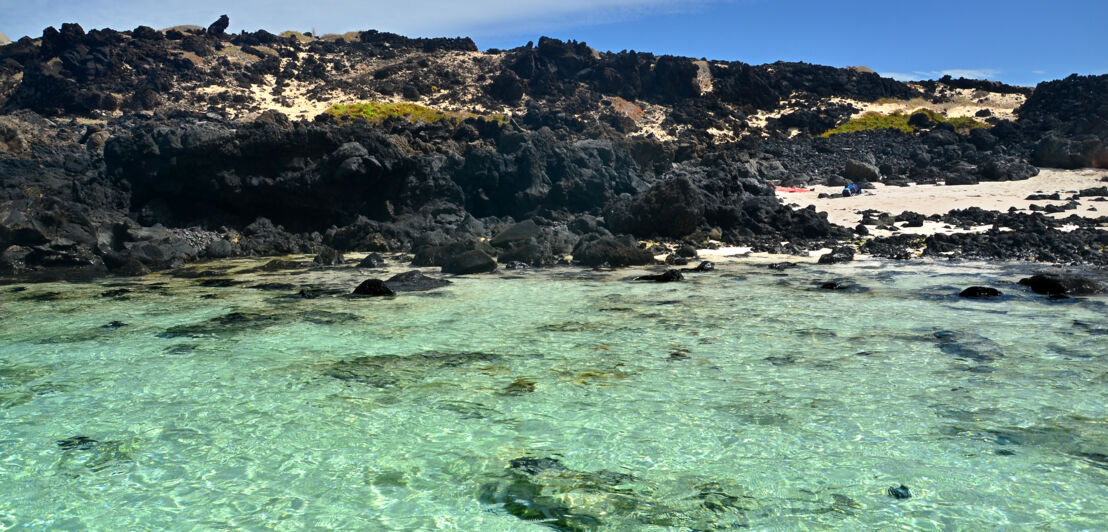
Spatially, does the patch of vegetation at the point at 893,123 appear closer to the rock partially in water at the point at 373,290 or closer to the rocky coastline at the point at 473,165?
the rocky coastline at the point at 473,165

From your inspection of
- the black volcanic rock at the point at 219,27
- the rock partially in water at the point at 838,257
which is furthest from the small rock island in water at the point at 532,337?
the black volcanic rock at the point at 219,27

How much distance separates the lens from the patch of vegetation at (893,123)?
46.5m

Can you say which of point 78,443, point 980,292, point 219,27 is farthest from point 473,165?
point 219,27

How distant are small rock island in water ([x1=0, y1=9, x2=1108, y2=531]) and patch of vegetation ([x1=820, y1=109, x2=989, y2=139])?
48.8ft

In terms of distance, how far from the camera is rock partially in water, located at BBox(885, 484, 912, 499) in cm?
436

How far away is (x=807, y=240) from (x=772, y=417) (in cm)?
1511

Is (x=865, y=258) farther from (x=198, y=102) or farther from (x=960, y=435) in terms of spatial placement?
(x=198, y=102)

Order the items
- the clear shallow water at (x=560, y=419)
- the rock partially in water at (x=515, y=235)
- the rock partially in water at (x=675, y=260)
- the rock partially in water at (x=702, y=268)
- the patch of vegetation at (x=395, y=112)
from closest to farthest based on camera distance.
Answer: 1. the clear shallow water at (x=560, y=419)
2. the rock partially in water at (x=702, y=268)
3. the rock partially in water at (x=675, y=260)
4. the rock partially in water at (x=515, y=235)
5. the patch of vegetation at (x=395, y=112)

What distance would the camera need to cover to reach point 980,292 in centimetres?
1134

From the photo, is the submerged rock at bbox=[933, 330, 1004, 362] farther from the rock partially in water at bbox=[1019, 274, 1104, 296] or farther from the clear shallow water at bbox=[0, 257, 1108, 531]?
the rock partially in water at bbox=[1019, 274, 1104, 296]

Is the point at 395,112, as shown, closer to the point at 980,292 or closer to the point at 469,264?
the point at 469,264

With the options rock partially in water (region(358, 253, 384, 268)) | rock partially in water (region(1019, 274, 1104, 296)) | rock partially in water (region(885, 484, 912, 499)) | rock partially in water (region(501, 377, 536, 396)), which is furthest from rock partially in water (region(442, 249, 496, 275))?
rock partially in water (region(885, 484, 912, 499))

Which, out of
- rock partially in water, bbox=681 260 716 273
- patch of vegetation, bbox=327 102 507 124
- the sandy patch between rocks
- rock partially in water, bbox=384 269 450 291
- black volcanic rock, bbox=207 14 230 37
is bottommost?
rock partially in water, bbox=681 260 716 273

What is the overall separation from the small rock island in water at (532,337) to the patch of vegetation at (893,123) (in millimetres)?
14881
